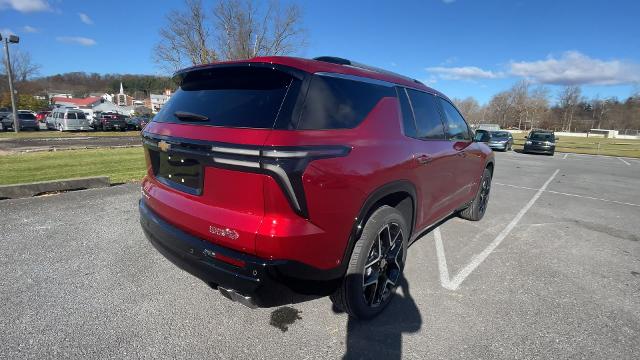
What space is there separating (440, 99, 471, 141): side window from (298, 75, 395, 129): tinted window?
1664mm

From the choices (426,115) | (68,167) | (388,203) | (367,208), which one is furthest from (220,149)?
(68,167)

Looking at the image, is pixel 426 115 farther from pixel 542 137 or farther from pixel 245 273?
pixel 542 137

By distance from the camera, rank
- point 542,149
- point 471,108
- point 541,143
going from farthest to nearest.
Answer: point 471,108
point 541,143
point 542,149

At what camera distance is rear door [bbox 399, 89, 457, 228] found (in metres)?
3.09

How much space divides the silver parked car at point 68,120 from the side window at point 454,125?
32.2 meters

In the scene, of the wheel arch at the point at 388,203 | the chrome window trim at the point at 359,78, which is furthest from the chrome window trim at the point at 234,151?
the wheel arch at the point at 388,203

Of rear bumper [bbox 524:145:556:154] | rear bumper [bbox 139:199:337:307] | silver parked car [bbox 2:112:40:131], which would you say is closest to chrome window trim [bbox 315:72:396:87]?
rear bumper [bbox 139:199:337:307]

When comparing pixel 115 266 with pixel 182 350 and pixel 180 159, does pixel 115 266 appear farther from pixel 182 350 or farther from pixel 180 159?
pixel 180 159

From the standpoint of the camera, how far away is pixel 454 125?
413 centimetres

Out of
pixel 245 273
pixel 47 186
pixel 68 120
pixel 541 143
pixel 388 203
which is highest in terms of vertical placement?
pixel 68 120

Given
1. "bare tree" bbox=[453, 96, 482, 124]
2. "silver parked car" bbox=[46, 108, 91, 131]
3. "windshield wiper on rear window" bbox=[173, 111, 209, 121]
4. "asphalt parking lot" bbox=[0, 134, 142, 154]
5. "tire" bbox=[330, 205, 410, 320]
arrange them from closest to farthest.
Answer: "windshield wiper on rear window" bbox=[173, 111, 209, 121]
"tire" bbox=[330, 205, 410, 320]
"asphalt parking lot" bbox=[0, 134, 142, 154]
"silver parked car" bbox=[46, 108, 91, 131]
"bare tree" bbox=[453, 96, 482, 124]

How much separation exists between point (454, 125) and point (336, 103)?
94.7 inches

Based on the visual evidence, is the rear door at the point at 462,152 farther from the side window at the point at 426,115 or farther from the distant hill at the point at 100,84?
the distant hill at the point at 100,84

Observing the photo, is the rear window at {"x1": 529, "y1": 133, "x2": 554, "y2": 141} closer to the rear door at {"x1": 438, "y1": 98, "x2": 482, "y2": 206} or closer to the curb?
the rear door at {"x1": 438, "y1": 98, "x2": 482, "y2": 206}
